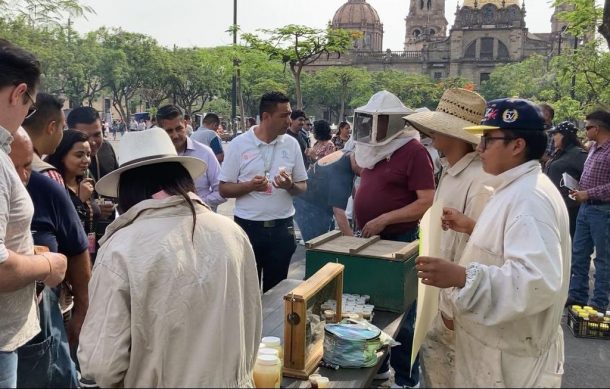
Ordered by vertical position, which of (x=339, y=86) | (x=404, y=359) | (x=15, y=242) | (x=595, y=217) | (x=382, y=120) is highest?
(x=339, y=86)

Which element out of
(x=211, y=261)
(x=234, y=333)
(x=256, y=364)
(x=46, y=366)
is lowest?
(x=46, y=366)

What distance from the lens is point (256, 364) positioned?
2.11 meters

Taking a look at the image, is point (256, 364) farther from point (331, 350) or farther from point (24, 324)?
point (24, 324)

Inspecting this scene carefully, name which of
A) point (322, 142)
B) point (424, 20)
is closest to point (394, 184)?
point (322, 142)

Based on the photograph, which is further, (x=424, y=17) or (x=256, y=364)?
(x=424, y=17)

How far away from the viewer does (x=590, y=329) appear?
16.7 ft

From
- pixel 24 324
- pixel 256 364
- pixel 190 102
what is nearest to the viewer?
pixel 256 364

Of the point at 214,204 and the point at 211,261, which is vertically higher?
the point at 211,261

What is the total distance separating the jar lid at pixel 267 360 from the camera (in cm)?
210

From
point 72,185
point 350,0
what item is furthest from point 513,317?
point 350,0

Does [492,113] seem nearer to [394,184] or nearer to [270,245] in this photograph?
[394,184]

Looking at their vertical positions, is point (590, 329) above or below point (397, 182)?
below

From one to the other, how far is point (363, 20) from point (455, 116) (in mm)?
85143

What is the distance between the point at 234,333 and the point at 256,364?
272 millimetres
